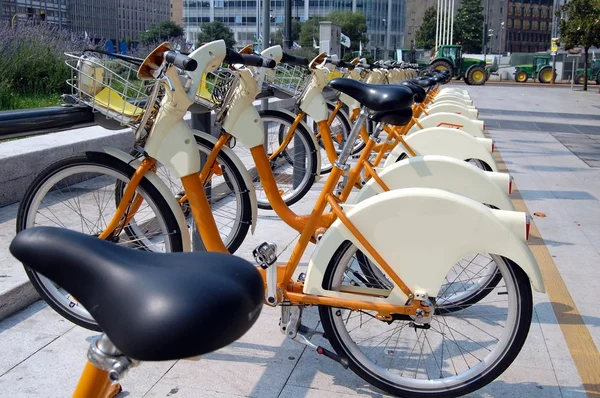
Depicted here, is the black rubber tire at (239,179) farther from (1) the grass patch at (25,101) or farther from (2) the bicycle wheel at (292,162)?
(1) the grass patch at (25,101)

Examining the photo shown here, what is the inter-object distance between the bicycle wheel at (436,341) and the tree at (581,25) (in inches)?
1216

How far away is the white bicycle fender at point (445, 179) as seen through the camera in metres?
3.52

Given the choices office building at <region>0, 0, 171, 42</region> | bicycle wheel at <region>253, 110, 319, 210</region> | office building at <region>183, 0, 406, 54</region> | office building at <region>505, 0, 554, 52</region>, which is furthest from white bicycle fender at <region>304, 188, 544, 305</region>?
office building at <region>505, 0, 554, 52</region>

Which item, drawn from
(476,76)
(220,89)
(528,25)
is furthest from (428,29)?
(220,89)

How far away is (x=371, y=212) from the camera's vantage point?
2873mm

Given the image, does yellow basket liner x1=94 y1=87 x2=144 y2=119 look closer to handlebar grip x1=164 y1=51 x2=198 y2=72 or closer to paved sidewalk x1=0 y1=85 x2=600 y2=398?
handlebar grip x1=164 y1=51 x2=198 y2=72

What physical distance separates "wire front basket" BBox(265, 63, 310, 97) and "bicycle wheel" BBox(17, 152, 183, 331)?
2117mm

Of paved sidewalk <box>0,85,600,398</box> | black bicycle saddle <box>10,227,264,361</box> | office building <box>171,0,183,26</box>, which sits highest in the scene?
office building <box>171,0,183,26</box>

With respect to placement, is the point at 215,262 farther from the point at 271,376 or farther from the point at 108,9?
the point at 108,9

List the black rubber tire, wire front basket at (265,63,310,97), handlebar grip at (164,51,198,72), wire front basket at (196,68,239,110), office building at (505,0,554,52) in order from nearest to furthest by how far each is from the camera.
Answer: handlebar grip at (164,51,198,72) → wire front basket at (196,68,239,110) → the black rubber tire → wire front basket at (265,63,310,97) → office building at (505,0,554,52)

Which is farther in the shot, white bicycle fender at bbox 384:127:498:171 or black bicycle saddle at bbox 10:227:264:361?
white bicycle fender at bbox 384:127:498:171

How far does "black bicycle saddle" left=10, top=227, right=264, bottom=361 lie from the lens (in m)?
1.08

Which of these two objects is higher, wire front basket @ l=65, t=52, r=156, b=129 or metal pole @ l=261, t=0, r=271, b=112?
metal pole @ l=261, t=0, r=271, b=112

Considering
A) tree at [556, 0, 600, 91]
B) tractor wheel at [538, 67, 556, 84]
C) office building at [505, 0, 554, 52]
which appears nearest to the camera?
tree at [556, 0, 600, 91]
